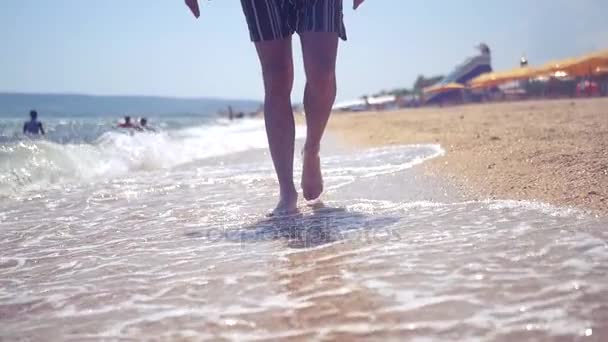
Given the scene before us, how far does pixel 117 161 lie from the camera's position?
6504 millimetres

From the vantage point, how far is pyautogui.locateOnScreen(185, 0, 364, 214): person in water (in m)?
2.52

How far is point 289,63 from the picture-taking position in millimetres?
2633

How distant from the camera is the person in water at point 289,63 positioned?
99.2 inches

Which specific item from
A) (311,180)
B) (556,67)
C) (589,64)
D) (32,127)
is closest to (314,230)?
(311,180)

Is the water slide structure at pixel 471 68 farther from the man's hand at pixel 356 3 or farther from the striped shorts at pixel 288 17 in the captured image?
the striped shorts at pixel 288 17

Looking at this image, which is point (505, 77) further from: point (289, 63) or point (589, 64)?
point (289, 63)

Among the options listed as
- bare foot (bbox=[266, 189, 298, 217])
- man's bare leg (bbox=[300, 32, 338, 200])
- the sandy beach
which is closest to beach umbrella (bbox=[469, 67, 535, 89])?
the sandy beach

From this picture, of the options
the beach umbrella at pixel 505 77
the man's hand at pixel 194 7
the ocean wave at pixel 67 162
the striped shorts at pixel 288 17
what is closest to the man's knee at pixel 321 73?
the striped shorts at pixel 288 17

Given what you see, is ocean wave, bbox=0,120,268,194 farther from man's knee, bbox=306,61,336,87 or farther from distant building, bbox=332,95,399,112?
distant building, bbox=332,95,399,112

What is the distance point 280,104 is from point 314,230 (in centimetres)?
78

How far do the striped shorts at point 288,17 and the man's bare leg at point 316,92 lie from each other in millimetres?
43

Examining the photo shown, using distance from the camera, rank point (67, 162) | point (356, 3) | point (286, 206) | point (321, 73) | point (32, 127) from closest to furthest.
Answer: point (286, 206)
point (321, 73)
point (356, 3)
point (67, 162)
point (32, 127)

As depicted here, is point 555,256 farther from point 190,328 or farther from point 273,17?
point 273,17

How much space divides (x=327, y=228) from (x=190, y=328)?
3.07ft
